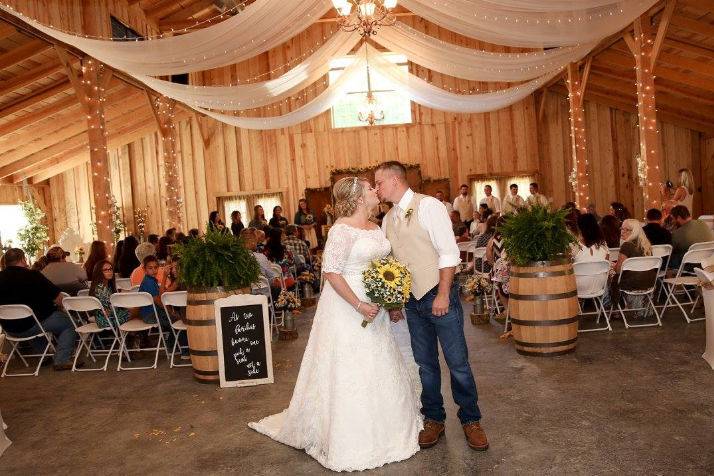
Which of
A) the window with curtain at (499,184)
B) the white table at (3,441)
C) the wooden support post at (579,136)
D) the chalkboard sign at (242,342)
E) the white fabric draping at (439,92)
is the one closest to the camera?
the white table at (3,441)

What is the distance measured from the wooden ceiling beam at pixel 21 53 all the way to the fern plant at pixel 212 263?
6152mm

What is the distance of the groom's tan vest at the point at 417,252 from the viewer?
11.4ft

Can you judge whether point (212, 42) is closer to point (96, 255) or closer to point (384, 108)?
point (96, 255)

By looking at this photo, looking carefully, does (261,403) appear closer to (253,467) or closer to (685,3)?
(253,467)

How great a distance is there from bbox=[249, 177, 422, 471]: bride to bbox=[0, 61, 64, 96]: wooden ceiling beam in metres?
9.08

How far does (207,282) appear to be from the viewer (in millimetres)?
5246

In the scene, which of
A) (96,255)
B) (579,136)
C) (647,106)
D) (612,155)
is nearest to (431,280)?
(96,255)

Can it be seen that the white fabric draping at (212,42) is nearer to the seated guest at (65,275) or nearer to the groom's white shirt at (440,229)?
the seated guest at (65,275)

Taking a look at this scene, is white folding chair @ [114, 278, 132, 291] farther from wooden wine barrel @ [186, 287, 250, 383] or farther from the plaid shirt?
the plaid shirt

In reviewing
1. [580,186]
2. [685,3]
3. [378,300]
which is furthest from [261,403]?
[580,186]

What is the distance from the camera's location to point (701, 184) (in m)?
16.2

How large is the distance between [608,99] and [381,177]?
14.2 meters

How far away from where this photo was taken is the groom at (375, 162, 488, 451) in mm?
3393

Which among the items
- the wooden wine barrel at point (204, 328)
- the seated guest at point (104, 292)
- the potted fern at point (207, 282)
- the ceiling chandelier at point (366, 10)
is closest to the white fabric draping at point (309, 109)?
the ceiling chandelier at point (366, 10)
